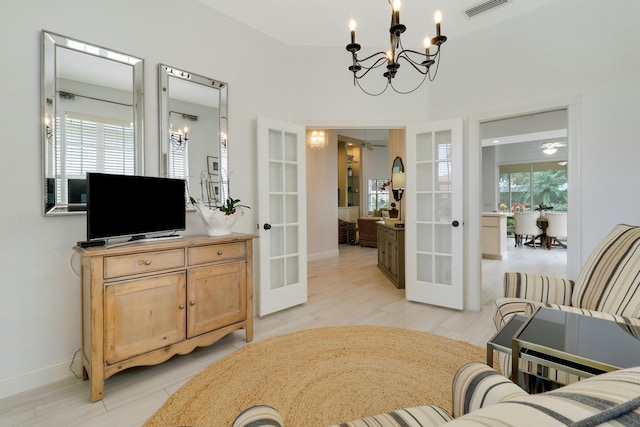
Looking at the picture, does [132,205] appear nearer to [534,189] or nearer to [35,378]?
[35,378]

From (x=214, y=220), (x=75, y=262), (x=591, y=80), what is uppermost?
(x=591, y=80)

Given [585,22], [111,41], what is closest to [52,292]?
[111,41]

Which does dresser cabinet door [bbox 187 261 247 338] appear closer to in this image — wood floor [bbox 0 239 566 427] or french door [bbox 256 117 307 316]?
wood floor [bbox 0 239 566 427]

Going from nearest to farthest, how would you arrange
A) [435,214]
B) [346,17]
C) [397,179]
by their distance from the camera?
1. [346,17]
2. [435,214]
3. [397,179]

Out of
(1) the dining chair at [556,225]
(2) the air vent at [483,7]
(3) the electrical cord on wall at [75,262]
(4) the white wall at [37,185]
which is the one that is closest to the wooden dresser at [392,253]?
(2) the air vent at [483,7]

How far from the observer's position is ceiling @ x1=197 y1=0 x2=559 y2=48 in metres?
2.90

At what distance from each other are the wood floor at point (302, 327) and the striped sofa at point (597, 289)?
73 cm

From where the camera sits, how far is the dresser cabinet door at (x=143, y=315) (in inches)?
73.3

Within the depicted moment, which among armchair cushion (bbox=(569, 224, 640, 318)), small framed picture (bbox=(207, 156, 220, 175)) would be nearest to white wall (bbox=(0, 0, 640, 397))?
small framed picture (bbox=(207, 156, 220, 175))

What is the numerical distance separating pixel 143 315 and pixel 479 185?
3477mm

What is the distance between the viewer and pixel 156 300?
80.7 inches

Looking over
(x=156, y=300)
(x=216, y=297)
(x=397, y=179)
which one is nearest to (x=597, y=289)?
(x=216, y=297)

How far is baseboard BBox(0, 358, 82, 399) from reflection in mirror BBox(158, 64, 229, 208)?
1440mm

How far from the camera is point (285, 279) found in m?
3.45
